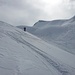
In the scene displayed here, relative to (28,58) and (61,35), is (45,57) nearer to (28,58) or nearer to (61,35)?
(28,58)

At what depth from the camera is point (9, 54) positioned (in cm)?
291

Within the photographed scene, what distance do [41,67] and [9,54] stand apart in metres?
0.52

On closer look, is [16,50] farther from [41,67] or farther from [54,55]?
[54,55]

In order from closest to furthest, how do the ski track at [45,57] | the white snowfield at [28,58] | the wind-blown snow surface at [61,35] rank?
the white snowfield at [28,58], the ski track at [45,57], the wind-blown snow surface at [61,35]

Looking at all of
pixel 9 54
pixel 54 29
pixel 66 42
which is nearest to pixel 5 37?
pixel 9 54

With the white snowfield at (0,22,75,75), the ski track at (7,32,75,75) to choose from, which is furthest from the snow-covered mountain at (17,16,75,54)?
the ski track at (7,32,75,75)

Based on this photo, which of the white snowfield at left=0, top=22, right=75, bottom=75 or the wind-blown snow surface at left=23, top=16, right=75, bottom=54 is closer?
the white snowfield at left=0, top=22, right=75, bottom=75

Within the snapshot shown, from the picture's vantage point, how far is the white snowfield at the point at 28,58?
8.62 feet

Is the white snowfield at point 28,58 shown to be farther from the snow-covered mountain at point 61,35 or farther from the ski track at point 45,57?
the snow-covered mountain at point 61,35

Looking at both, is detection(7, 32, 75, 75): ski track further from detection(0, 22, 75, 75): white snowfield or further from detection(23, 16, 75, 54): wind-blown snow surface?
detection(23, 16, 75, 54): wind-blown snow surface

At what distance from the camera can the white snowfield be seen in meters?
2.63

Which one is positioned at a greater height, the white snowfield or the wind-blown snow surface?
the wind-blown snow surface

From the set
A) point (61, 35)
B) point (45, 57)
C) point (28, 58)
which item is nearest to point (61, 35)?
point (61, 35)

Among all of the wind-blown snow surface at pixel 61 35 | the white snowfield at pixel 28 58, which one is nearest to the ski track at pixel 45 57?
the white snowfield at pixel 28 58
